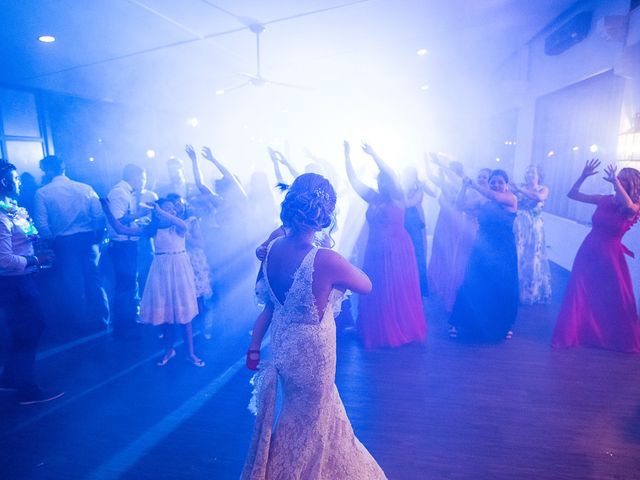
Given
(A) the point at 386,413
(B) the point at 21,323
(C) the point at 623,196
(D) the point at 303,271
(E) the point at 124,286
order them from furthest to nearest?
(E) the point at 124,286 → (C) the point at 623,196 → (B) the point at 21,323 → (A) the point at 386,413 → (D) the point at 303,271

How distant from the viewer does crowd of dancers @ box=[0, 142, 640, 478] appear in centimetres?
174

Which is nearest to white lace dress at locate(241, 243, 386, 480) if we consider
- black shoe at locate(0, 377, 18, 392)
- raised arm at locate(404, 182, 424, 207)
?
black shoe at locate(0, 377, 18, 392)

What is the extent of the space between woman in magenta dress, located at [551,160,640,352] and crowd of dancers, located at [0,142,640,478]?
0.01 metres

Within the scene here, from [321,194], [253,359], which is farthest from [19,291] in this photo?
[321,194]

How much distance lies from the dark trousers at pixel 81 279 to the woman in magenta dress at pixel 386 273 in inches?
122

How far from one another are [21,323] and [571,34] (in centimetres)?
766

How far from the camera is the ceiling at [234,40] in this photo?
455 cm

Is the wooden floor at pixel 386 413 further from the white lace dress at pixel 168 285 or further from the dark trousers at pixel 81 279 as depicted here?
the dark trousers at pixel 81 279

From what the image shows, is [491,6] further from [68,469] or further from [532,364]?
[68,469]

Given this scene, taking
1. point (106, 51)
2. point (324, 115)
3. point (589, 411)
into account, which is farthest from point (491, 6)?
point (324, 115)

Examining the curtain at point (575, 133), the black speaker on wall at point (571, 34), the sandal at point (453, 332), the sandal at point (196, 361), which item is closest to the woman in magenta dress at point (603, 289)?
the sandal at point (453, 332)

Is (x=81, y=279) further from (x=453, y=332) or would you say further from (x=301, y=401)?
(x=453, y=332)

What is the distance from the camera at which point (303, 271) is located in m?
1.70

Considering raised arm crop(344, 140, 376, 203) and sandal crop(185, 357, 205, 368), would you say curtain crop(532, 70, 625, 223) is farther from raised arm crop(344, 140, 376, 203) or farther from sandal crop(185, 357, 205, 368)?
sandal crop(185, 357, 205, 368)
